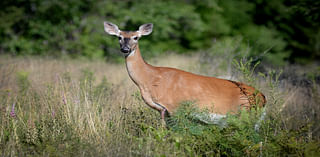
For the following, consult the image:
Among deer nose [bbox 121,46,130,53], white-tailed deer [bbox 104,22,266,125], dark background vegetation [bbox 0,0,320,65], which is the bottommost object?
white-tailed deer [bbox 104,22,266,125]

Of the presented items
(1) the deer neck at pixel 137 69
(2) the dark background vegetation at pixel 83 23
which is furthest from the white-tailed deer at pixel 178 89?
(2) the dark background vegetation at pixel 83 23

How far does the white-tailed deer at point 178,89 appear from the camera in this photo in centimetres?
481

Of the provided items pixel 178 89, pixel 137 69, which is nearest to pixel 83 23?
pixel 137 69

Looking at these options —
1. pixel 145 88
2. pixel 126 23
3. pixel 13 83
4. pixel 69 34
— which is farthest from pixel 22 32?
pixel 145 88

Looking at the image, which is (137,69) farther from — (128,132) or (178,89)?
(128,132)

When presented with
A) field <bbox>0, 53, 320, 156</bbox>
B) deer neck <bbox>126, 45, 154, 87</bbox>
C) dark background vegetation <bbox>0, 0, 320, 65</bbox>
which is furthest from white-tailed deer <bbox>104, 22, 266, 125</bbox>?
dark background vegetation <bbox>0, 0, 320, 65</bbox>

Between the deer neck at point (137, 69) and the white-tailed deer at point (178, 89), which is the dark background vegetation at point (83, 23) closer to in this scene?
the white-tailed deer at point (178, 89)

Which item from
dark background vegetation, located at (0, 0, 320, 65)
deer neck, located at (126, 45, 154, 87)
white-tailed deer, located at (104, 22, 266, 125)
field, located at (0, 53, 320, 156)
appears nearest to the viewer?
field, located at (0, 53, 320, 156)

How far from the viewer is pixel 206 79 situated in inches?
204

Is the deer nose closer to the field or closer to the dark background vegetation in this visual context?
the field

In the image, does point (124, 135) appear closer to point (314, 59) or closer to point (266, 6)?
point (266, 6)

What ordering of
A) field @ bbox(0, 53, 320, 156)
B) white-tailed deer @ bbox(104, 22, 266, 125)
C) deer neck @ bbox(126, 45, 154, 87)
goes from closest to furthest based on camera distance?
1. field @ bbox(0, 53, 320, 156)
2. white-tailed deer @ bbox(104, 22, 266, 125)
3. deer neck @ bbox(126, 45, 154, 87)

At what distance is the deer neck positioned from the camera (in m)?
4.98

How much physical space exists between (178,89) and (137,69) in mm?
709
